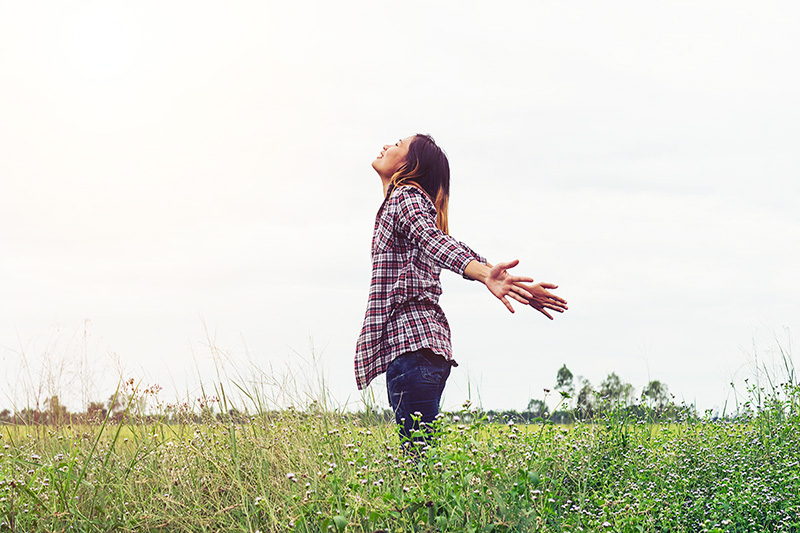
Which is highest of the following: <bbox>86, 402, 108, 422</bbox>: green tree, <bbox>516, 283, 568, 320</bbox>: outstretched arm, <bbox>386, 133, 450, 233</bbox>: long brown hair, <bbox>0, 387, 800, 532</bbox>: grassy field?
<bbox>386, 133, 450, 233</bbox>: long brown hair

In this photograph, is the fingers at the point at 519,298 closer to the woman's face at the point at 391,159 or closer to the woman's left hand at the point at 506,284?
the woman's left hand at the point at 506,284

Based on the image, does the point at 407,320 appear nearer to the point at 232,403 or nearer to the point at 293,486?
the point at 293,486

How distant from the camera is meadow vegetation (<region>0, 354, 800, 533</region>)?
161 inches

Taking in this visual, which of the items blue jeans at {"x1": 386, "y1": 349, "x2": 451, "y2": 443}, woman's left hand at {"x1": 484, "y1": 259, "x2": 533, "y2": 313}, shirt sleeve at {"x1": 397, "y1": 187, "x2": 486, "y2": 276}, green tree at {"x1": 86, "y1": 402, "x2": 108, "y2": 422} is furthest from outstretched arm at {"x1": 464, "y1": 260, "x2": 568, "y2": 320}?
green tree at {"x1": 86, "y1": 402, "x2": 108, "y2": 422}

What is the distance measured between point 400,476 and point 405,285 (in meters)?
1.26

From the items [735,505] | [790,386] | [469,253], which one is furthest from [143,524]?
[790,386]

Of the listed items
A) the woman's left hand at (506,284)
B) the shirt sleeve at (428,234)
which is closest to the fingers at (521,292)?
the woman's left hand at (506,284)

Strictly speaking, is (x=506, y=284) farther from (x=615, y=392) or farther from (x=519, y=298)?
(x=615, y=392)

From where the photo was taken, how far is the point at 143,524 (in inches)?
180

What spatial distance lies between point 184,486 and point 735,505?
3.80m

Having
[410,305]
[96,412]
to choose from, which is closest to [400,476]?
[410,305]

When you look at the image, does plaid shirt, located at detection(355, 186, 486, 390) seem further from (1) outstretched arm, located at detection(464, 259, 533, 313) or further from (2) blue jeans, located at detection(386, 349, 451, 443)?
(1) outstretched arm, located at detection(464, 259, 533, 313)

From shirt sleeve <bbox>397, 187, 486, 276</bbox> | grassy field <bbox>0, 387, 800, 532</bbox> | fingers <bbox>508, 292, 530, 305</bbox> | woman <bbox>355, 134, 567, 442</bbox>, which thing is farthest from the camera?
woman <bbox>355, 134, 567, 442</bbox>

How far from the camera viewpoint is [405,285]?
4.84 metres
